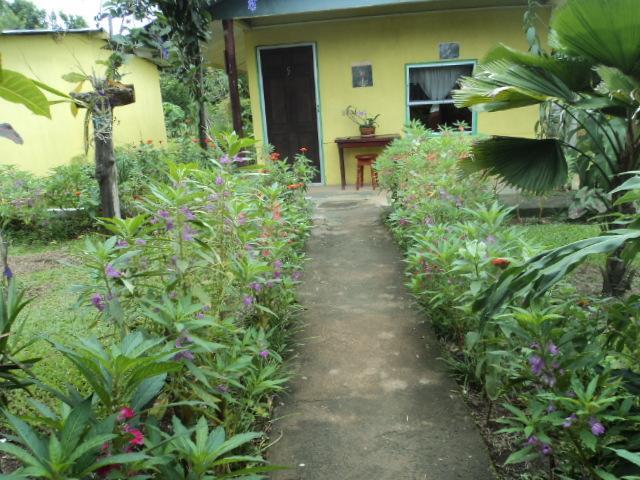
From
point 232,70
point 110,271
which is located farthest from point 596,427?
point 232,70

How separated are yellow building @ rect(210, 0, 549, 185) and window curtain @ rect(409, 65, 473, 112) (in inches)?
0.7

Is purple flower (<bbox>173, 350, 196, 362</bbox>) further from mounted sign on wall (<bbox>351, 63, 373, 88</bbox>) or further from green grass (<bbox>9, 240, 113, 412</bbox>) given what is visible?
mounted sign on wall (<bbox>351, 63, 373, 88</bbox>)

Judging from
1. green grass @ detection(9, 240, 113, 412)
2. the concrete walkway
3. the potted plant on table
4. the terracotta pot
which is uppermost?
the potted plant on table

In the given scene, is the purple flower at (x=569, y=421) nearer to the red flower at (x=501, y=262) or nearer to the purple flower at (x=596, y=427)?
the purple flower at (x=596, y=427)

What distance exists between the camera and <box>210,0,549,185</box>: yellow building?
344 inches

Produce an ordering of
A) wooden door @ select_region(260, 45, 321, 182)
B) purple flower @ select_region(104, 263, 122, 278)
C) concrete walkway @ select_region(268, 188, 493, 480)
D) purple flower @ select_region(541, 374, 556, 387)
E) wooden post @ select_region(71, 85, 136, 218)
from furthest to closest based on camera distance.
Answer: wooden door @ select_region(260, 45, 321, 182), wooden post @ select_region(71, 85, 136, 218), concrete walkway @ select_region(268, 188, 493, 480), purple flower @ select_region(104, 263, 122, 278), purple flower @ select_region(541, 374, 556, 387)

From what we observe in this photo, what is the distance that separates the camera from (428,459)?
2.28 m

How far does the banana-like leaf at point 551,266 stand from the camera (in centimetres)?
152

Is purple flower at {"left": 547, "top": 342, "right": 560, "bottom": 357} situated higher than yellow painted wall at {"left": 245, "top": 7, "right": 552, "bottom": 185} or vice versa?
yellow painted wall at {"left": 245, "top": 7, "right": 552, "bottom": 185}

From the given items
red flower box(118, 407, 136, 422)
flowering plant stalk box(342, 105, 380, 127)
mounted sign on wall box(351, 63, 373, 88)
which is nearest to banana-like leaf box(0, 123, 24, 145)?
red flower box(118, 407, 136, 422)

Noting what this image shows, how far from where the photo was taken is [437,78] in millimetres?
9141

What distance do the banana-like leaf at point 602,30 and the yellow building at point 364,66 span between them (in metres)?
5.83

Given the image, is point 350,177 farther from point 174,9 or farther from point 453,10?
point 174,9

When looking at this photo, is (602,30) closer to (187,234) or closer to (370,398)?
(370,398)
